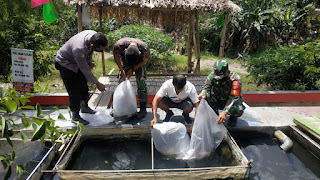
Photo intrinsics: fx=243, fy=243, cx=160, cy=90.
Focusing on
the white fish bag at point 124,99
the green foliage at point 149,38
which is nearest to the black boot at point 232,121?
the white fish bag at point 124,99

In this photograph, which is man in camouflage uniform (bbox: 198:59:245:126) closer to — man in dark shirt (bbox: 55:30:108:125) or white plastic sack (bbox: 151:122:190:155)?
white plastic sack (bbox: 151:122:190:155)

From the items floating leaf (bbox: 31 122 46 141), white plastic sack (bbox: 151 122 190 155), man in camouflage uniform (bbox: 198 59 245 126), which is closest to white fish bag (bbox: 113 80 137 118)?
white plastic sack (bbox: 151 122 190 155)

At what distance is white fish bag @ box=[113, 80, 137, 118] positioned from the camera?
366cm

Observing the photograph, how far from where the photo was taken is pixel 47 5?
5141 millimetres

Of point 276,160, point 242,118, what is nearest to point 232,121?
point 242,118

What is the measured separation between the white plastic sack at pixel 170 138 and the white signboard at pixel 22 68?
276 cm

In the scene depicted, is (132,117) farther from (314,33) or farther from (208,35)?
(314,33)

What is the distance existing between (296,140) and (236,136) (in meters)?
0.93

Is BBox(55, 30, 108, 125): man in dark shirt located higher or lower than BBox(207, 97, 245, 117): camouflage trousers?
higher

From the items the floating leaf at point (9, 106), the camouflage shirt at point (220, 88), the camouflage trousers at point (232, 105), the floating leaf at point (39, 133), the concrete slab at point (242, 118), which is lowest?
the concrete slab at point (242, 118)

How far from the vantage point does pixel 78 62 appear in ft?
10.6

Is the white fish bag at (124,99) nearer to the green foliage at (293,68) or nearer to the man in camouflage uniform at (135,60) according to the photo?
the man in camouflage uniform at (135,60)

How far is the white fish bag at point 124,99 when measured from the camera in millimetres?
3662

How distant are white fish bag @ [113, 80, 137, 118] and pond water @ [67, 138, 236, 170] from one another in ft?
1.40
